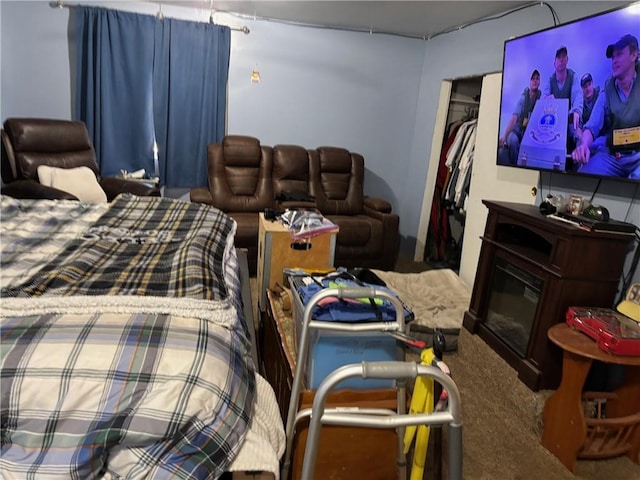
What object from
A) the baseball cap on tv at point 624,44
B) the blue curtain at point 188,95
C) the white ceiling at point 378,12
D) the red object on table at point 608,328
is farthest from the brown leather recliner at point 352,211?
the baseball cap on tv at point 624,44

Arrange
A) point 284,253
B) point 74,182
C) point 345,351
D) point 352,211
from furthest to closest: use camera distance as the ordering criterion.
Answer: point 352,211 < point 74,182 < point 284,253 < point 345,351

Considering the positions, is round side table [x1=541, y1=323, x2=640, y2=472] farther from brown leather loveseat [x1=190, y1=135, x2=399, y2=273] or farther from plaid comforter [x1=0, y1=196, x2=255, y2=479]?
brown leather loveseat [x1=190, y1=135, x2=399, y2=273]

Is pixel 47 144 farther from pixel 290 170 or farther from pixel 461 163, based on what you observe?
pixel 461 163

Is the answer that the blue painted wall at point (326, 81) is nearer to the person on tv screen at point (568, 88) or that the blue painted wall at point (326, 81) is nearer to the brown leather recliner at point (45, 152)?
the brown leather recliner at point (45, 152)

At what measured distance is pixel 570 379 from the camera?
5.84 feet

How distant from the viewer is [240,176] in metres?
4.02

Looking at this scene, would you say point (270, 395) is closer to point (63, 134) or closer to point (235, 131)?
point (63, 134)

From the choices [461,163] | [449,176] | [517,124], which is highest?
[517,124]

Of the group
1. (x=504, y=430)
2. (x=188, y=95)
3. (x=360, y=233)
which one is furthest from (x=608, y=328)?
(x=188, y=95)

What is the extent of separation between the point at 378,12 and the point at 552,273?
8.75ft

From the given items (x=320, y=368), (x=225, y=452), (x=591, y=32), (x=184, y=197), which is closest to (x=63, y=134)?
(x=184, y=197)

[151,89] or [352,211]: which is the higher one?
[151,89]

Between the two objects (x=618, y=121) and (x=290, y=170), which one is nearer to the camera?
(x=618, y=121)

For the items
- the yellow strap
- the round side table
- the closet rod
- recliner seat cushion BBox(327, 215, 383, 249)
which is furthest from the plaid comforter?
the closet rod
